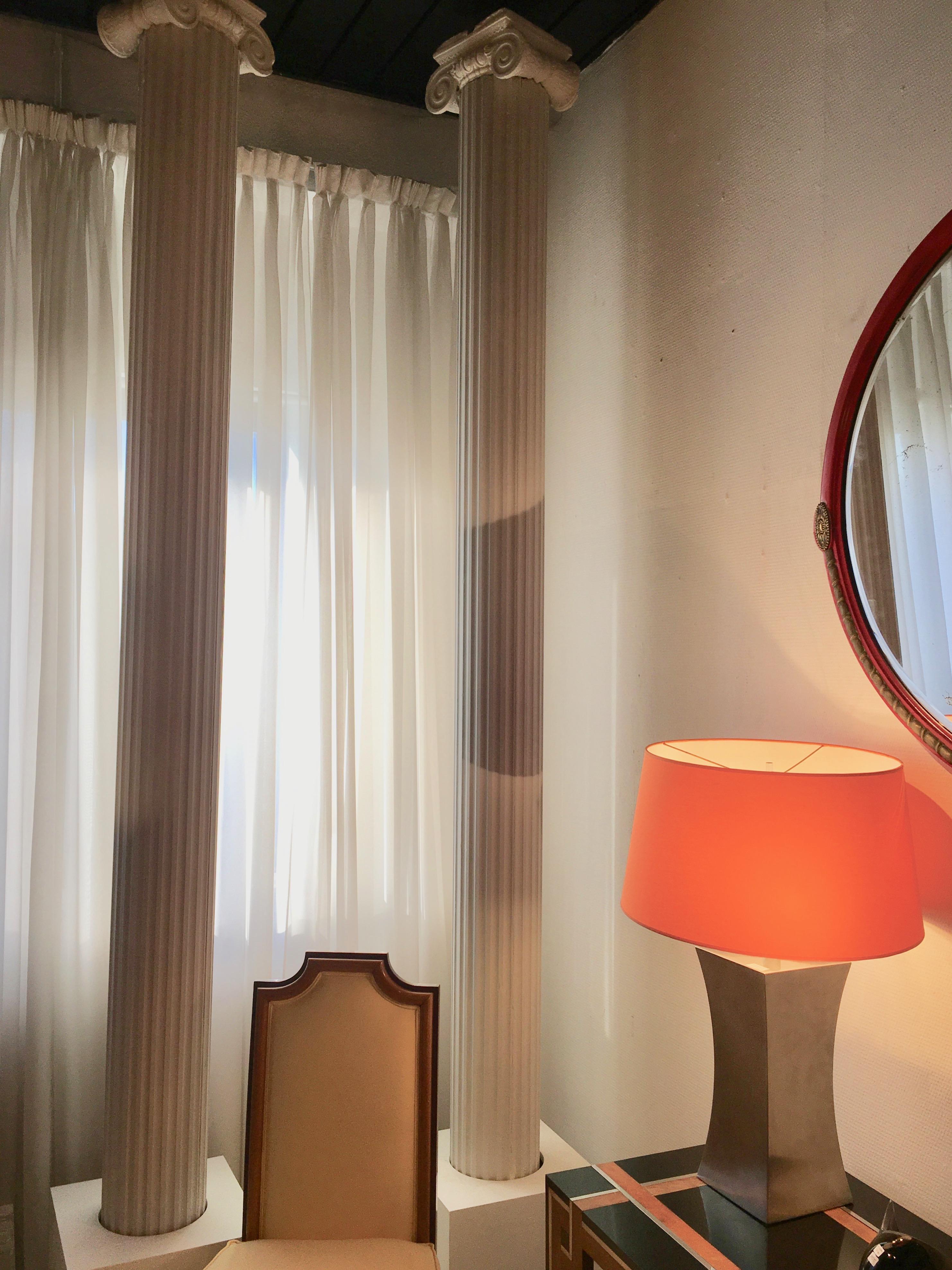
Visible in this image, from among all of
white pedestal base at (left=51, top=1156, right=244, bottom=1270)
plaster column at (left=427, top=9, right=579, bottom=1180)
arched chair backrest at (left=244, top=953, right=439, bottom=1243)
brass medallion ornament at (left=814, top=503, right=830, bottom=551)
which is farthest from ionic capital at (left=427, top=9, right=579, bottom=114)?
white pedestal base at (left=51, top=1156, right=244, bottom=1270)

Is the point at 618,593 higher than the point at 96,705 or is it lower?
higher

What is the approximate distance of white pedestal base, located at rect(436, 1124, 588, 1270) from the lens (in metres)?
1.95

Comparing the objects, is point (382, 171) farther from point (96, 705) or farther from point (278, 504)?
point (96, 705)

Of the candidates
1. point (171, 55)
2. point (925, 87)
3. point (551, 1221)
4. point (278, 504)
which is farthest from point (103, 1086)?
point (925, 87)

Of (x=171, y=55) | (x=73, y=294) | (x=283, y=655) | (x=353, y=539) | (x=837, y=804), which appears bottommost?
(x=837, y=804)

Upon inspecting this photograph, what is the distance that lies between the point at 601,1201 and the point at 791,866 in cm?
60

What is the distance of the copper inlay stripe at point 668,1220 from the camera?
50.9 inches

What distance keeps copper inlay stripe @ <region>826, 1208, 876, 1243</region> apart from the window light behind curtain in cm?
128

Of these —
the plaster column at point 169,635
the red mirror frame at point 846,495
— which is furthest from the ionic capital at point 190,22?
the red mirror frame at point 846,495

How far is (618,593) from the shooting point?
2277 mm

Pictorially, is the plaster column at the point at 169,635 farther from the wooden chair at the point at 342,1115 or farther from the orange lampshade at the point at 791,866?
the orange lampshade at the point at 791,866

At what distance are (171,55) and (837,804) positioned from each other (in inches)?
73.9

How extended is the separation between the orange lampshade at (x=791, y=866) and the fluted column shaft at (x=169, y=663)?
3.36 ft

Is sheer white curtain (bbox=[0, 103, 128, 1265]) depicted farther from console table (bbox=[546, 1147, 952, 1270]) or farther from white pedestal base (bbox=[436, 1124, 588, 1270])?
console table (bbox=[546, 1147, 952, 1270])
